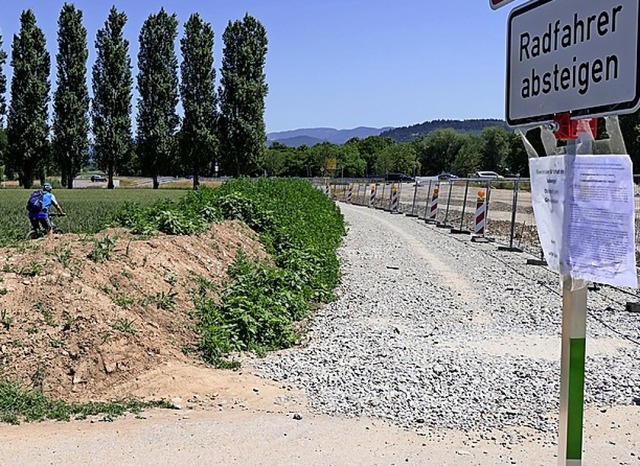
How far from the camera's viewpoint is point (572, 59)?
2.89 meters

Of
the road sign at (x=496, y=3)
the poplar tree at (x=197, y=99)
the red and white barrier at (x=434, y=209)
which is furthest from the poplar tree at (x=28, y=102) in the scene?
the road sign at (x=496, y=3)

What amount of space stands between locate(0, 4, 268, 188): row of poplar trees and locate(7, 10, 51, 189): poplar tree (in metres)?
0.09

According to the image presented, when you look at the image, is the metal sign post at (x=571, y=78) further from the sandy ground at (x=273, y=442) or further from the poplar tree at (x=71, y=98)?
the poplar tree at (x=71, y=98)

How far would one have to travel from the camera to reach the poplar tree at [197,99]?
7288 cm

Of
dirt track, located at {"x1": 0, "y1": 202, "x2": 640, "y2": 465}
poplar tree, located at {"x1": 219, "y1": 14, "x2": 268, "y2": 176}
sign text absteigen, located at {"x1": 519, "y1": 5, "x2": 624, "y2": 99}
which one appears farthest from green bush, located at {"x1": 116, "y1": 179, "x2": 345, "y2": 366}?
poplar tree, located at {"x1": 219, "y1": 14, "x2": 268, "y2": 176}

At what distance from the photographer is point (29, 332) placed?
22.7ft

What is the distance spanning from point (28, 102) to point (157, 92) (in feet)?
39.6

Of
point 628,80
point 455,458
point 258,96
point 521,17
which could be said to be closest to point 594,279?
point 628,80

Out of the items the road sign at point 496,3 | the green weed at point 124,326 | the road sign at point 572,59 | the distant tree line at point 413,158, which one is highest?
the distant tree line at point 413,158

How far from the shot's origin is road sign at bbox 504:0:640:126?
265 cm

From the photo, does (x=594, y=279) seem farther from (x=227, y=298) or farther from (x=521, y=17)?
(x=227, y=298)

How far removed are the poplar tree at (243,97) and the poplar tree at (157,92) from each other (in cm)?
516

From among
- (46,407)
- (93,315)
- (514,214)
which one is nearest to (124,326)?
(93,315)

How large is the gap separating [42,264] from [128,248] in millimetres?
1398
